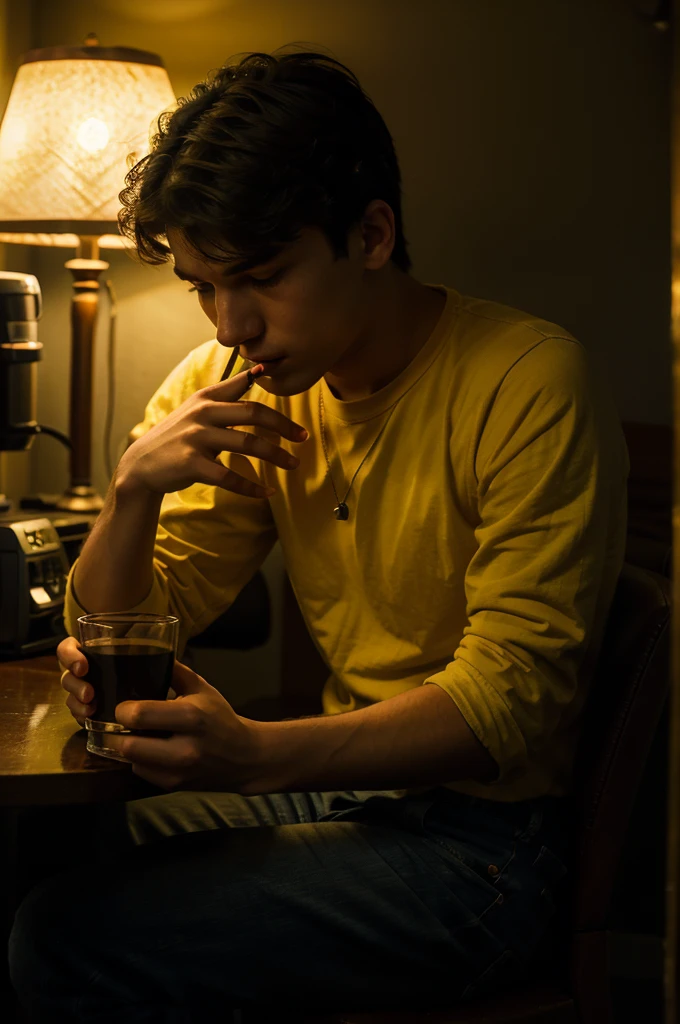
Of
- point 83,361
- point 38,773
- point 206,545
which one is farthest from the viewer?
point 83,361

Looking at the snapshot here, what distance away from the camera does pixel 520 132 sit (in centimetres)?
224

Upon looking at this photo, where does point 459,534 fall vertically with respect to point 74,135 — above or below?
below

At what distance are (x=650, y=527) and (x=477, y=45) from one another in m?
1.00

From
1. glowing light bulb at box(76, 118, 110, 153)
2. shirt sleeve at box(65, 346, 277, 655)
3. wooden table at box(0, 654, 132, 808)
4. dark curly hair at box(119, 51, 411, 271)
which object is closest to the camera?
wooden table at box(0, 654, 132, 808)

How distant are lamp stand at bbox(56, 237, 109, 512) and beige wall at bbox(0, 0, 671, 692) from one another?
25 centimetres

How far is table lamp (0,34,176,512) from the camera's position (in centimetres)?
193

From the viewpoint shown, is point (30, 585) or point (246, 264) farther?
point (30, 585)

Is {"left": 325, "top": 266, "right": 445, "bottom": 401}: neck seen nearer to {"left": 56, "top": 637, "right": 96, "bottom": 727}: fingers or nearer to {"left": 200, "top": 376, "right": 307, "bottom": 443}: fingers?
{"left": 200, "top": 376, "right": 307, "bottom": 443}: fingers

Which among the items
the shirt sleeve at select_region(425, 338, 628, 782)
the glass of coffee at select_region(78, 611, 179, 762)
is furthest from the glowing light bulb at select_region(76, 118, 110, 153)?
the glass of coffee at select_region(78, 611, 179, 762)

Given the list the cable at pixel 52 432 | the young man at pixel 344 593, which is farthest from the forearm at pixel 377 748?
the cable at pixel 52 432

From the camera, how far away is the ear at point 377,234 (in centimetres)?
132

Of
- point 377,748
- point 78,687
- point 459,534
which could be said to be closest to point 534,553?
point 459,534

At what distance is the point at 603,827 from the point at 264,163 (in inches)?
30.8

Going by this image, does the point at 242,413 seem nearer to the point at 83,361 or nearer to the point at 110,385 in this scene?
the point at 83,361
